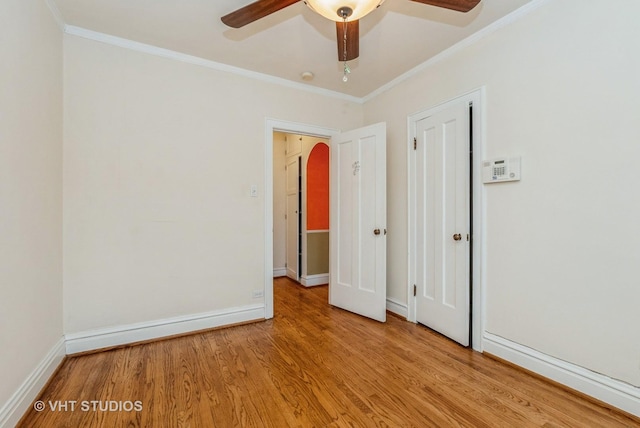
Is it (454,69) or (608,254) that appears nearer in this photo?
(608,254)

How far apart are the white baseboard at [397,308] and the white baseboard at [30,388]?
290 cm

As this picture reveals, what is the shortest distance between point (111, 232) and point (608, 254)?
137 inches

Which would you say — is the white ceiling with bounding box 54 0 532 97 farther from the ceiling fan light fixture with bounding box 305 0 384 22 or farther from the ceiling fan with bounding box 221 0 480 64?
the ceiling fan light fixture with bounding box 305 0 384 22

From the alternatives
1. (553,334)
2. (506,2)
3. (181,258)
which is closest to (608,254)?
(553,334)

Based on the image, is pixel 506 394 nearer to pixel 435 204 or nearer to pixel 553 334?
pixel 553 334

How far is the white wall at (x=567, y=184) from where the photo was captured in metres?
1.61

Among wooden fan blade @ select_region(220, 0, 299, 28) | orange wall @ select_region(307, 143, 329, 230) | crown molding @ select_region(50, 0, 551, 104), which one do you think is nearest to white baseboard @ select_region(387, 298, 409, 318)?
orange wall @ select_region(307, 143, 329, 230)

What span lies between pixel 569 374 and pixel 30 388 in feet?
10.7

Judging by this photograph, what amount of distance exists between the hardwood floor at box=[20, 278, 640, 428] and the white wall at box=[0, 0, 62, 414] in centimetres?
40

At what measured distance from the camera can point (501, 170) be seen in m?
2.16

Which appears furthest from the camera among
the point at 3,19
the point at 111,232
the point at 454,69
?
the point at 454,69

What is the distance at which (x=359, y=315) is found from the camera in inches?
123

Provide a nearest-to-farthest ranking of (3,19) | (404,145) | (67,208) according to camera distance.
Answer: (3,19), (67,208), (404,145)

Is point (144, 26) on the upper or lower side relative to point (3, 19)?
upper
